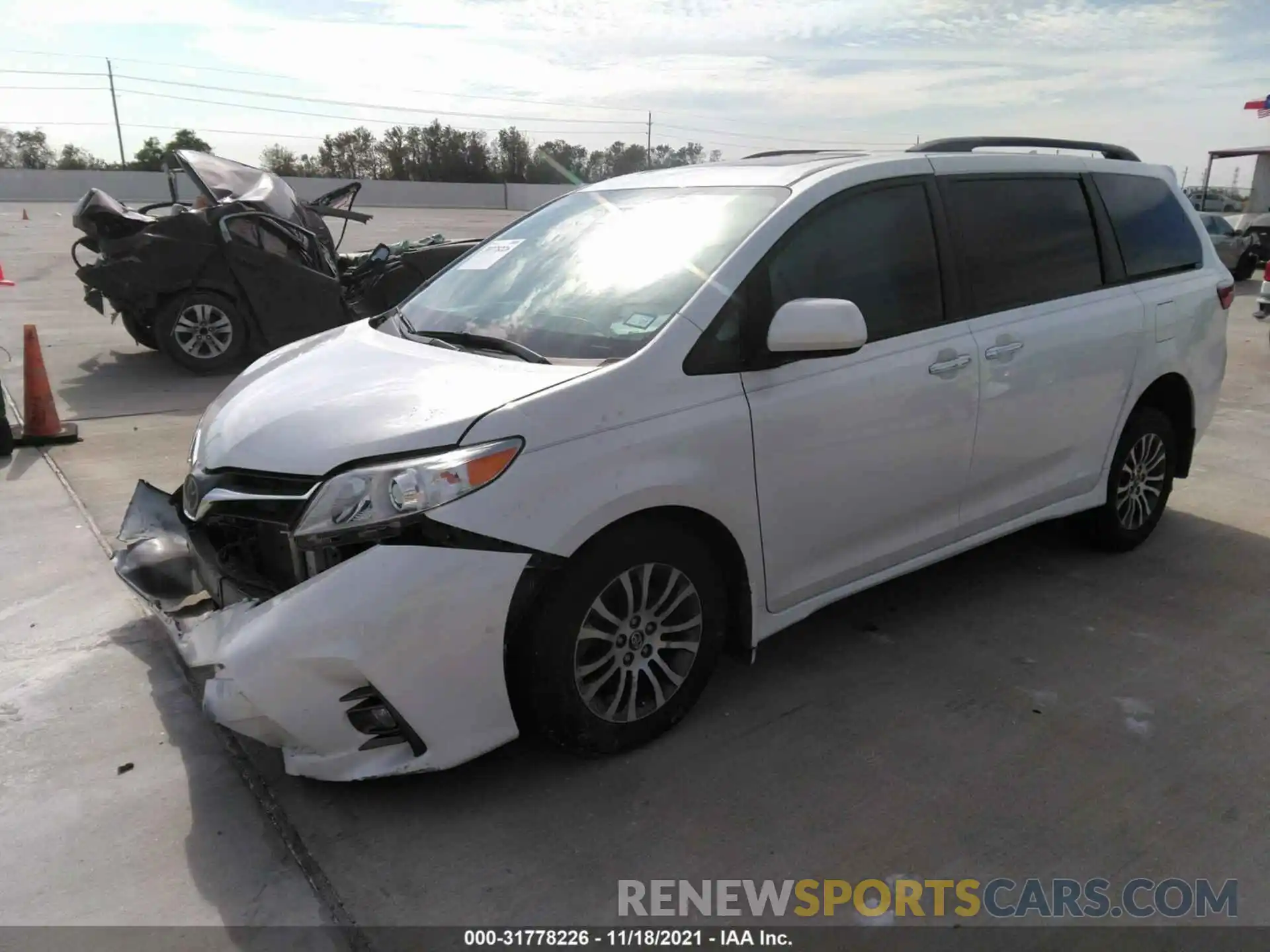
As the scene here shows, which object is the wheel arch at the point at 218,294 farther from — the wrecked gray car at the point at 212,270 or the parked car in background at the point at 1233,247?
the parked car in background at the point at 1233,247

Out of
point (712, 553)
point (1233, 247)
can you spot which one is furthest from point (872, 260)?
point (1233, 247)

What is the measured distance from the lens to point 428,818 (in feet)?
9.26

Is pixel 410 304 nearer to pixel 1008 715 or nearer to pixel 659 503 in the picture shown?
pixel 659 503

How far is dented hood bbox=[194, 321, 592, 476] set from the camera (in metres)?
2.68

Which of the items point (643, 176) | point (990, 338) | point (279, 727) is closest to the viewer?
point (279, 727)

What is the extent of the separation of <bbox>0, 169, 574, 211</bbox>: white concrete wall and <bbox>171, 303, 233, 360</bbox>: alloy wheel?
37218mm

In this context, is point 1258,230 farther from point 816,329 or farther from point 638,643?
point 638,643

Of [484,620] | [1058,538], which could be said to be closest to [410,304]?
[484,620]

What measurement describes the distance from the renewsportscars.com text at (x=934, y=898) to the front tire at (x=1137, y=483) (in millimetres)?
2372

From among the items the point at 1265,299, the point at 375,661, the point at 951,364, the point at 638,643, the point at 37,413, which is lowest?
the point at 1265,299

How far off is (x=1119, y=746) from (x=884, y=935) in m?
1.29

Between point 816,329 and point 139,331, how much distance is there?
8.48 metres

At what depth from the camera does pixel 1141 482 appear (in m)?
4.77

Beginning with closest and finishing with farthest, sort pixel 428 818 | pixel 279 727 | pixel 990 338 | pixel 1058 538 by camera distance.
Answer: pixel 279 727
pixel 428 818
pixel 990 338
pixel 1058 538
